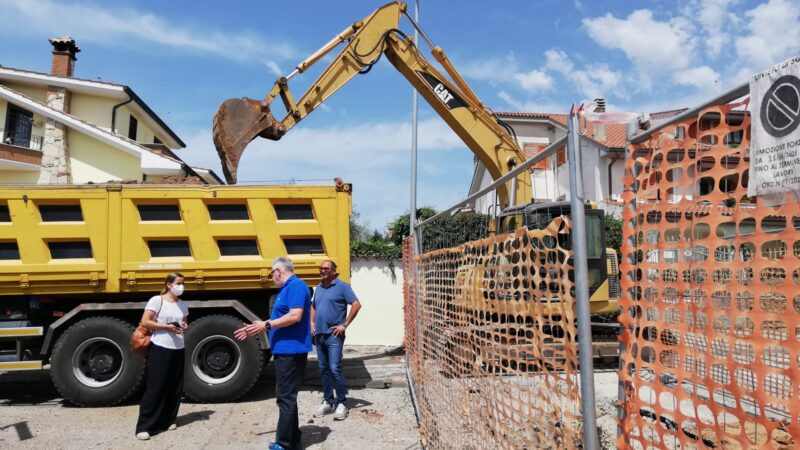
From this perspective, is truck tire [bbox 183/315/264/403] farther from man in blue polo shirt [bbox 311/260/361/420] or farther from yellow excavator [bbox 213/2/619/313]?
yellow excavator [bbox 213/2/619/313]

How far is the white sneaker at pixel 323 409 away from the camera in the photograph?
6137 millimetres

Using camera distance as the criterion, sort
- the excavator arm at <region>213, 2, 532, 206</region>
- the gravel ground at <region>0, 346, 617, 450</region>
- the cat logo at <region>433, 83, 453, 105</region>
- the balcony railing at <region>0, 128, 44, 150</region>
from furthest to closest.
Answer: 1. the balcony railing at <region>0, 128, 44, 150</region>
2. the cat logo at <region>433, 83, 453, 105</region>
3. the excavator arm at <region>213, 2, 532, 206</region>
4. the gravel ground at <region>0, 346, 617, 450</region>

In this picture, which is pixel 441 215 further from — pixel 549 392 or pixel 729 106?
pixel 729 106

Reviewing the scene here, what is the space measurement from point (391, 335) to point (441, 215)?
8226mm

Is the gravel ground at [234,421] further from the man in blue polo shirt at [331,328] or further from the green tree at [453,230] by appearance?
the green tree at [453,230]

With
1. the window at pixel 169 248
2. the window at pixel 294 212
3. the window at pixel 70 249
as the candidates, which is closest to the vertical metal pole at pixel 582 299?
the window at pixel 294 212

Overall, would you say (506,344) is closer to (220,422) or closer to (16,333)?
(220,422)

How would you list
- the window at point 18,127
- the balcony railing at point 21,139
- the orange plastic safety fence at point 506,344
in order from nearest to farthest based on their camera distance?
1. the orange plastic safety fence at point 506,344
2. the balcony railing at point 21,139
3. the window at point 18,127

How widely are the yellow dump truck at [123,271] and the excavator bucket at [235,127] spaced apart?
79cm

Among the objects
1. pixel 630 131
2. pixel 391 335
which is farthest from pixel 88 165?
pixel 630 131

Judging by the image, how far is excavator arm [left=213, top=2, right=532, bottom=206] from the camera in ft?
25.7

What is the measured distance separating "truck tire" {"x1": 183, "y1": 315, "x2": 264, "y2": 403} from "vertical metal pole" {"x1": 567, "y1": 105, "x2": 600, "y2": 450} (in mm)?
5492

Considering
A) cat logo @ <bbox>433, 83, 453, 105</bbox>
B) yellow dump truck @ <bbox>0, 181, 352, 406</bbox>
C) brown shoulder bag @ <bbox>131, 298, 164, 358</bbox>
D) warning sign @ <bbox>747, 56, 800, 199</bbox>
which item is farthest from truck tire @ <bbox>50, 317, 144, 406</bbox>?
warning sign @ <bbox>747, 56, 800, 199</bbox>

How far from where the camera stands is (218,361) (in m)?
6.68
